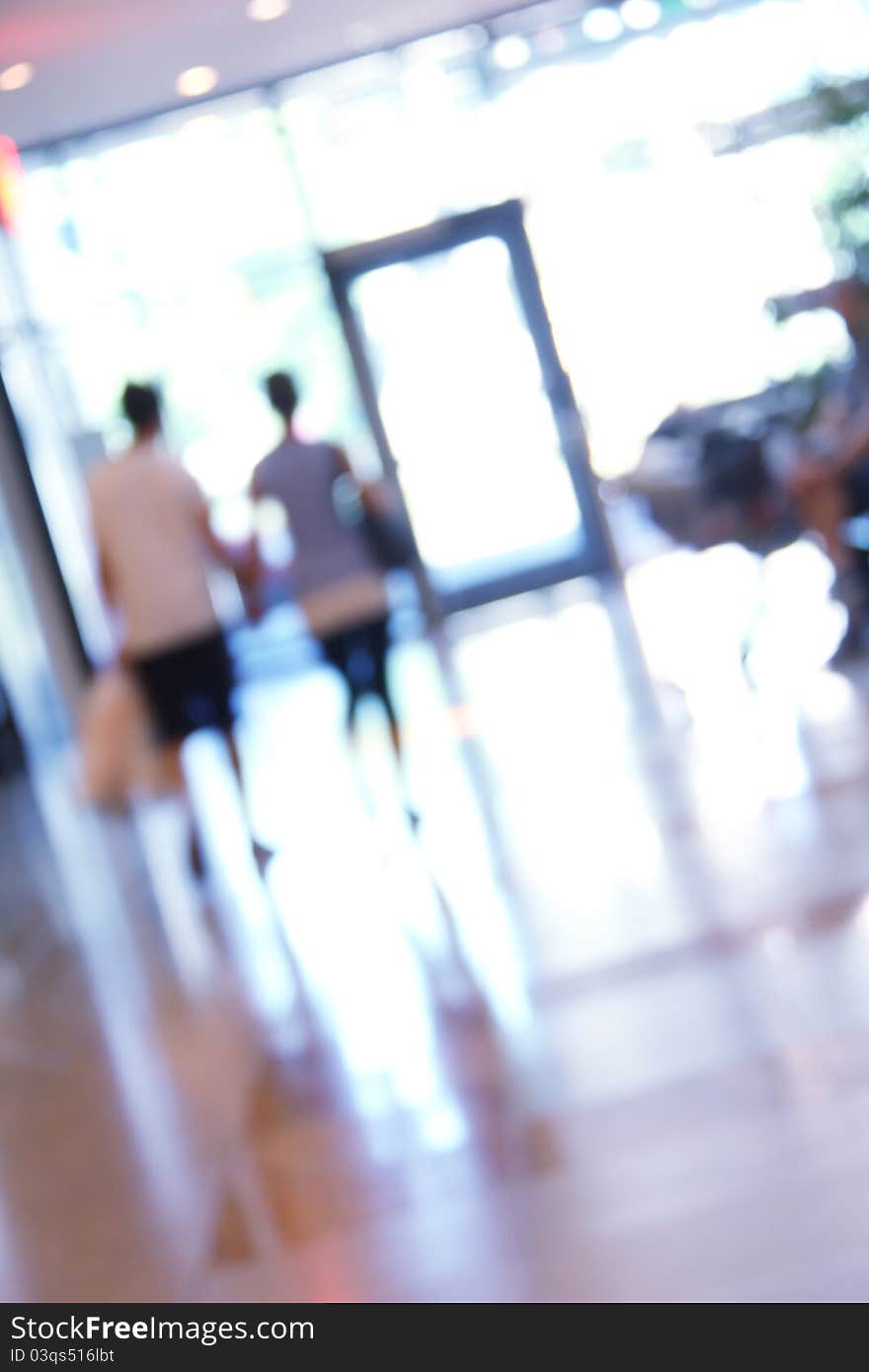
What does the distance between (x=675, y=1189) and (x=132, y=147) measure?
9.89 m

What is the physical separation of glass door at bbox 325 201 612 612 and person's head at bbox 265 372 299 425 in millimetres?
6013

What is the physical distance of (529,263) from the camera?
1135cm

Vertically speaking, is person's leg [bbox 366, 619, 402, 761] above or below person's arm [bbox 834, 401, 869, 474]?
below

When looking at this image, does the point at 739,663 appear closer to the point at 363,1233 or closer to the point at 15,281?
the point at 363,1233

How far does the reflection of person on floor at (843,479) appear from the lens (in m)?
→ 6.19

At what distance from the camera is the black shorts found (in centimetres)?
534

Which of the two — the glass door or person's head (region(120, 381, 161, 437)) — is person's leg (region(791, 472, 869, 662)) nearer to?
person's head (region(120, 381, 161, 437))

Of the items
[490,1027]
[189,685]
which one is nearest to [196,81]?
[189,685]

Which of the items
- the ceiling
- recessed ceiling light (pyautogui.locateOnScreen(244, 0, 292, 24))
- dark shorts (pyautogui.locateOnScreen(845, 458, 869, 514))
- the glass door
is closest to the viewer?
dark shorts (pyautogui.locateOnScreen(845, 458, 869, 514))

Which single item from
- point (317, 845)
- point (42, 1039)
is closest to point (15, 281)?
point (317, 845)

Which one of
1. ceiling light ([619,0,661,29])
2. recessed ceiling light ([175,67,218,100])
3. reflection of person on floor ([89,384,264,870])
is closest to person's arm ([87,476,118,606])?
reflection of person on floor ([89,384,264,870])

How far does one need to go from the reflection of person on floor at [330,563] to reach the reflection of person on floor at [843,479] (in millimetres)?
1735

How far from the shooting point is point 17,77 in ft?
29.2

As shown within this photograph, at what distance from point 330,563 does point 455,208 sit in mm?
6824
